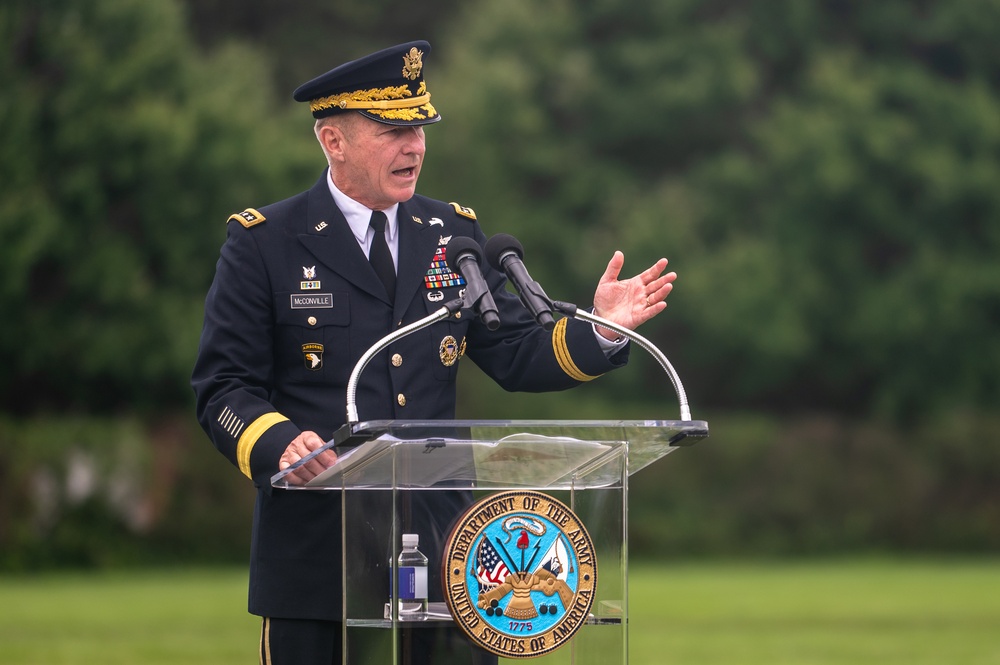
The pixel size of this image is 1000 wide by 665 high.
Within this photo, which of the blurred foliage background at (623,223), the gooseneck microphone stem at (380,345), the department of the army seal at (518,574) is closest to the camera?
the department of the army seal at (518,574)

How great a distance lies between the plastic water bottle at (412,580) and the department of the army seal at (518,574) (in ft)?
0.30

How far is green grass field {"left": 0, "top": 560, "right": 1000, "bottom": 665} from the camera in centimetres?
1023

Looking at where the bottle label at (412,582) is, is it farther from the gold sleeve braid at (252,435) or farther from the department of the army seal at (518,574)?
the gold sleeve braid at (252,435)

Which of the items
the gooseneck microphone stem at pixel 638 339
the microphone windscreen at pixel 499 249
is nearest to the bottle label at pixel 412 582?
the gooseneck microphone stem at pixel 638 339

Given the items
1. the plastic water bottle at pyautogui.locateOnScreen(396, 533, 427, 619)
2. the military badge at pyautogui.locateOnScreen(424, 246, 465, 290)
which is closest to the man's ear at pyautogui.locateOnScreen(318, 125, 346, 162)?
the military badge at pyautogui.locateOnScreen(424, 246, 465, 290)

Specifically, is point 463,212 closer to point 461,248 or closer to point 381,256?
point 381,256

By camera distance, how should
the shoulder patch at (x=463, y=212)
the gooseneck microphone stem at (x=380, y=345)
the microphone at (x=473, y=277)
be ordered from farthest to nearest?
the shoulder patch at (x=463, y=212) < the microphone at (x=473, y=277) < the gooseneck microphone stem at (x=380, y=345)

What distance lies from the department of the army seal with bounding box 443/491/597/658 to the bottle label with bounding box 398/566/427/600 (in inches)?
3.8

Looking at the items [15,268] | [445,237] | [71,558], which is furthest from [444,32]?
[445,237]

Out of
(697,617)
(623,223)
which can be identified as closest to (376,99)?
(697,617)

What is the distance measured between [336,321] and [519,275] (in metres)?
0.50

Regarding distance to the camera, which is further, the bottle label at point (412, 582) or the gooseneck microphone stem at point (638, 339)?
the gooseneck microphone stem at point (638, 339)

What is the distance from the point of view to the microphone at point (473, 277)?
3219 millimetres

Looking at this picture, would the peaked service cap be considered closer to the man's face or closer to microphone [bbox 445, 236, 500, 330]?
the man's face
